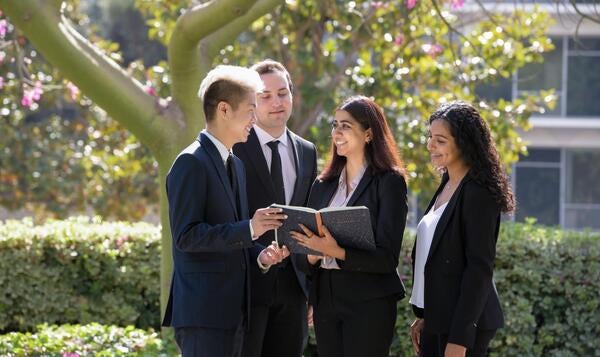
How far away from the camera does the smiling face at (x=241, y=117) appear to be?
488 centimetres

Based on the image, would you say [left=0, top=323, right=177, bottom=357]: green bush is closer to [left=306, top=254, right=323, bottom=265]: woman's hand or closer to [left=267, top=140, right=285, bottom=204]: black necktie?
[left=267, top=140, right=285, bottom=204]: black necktie

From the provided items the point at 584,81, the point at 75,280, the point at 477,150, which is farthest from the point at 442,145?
the point at 584,81

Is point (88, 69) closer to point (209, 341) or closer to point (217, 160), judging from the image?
point (217, 160)

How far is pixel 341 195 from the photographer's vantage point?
554 centimetres

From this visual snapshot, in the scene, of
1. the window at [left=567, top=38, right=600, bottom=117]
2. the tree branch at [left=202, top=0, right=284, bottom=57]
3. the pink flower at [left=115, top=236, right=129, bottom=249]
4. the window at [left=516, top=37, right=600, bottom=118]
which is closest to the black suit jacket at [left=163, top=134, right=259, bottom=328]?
the tree branch at [left=202, top=0, right=284, bottom=57]

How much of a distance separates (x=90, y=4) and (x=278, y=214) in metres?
36.5

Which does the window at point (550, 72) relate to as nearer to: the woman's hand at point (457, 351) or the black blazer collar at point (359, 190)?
the black blazer collar at point (359, 190)

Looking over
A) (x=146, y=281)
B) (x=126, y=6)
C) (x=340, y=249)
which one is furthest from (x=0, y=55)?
(x=126, y=6)

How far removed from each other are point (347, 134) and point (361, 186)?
27 centimetres

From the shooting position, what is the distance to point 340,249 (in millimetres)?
5156

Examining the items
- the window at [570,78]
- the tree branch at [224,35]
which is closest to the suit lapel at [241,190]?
the tree branch at [224,35]

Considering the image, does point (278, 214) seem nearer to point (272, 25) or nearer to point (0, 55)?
point (0, 55)

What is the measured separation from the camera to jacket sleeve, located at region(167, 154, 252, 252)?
184 inches

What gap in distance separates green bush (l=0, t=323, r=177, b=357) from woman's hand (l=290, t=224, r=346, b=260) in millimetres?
2533
